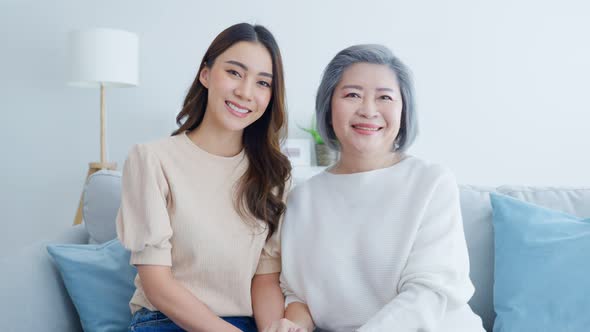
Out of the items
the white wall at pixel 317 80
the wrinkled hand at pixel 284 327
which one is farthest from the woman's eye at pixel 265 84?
the white wall at pixel 317 80

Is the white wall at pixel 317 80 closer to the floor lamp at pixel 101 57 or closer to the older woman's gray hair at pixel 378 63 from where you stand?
the floor lamp at pixel 101 57

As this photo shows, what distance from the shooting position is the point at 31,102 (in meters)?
3.19

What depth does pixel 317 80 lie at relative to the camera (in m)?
3.31

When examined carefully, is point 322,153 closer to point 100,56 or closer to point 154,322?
point 100,56

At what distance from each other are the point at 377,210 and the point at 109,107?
7.91 ft

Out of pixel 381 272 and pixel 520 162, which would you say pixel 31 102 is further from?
pixel 520 162

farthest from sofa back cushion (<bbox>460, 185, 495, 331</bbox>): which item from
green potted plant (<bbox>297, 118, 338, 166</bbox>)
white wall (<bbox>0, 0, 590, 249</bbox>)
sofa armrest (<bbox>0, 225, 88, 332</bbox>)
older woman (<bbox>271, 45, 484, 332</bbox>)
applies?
white wall (<bbox>0, 0, 590, 249</bbox>)

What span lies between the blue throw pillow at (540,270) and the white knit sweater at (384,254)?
228mm

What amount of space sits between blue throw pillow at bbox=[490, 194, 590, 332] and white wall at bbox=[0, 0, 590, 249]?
183 centimetres

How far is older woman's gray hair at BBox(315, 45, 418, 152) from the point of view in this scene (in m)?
1.33

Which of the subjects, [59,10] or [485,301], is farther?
[59,10]

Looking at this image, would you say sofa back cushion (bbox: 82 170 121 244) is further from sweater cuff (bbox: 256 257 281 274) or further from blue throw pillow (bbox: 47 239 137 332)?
sweater cuff (bbox: 256 257 281 274)

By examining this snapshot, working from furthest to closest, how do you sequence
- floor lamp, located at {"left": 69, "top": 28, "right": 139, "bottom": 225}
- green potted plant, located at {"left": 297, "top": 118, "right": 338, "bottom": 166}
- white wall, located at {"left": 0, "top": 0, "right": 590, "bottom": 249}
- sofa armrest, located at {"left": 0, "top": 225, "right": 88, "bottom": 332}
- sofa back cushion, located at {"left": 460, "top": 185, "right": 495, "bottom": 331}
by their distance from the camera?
white wall, located at {"left": 0, "top": 0, "right": 590, "bottom": 249} → green potted plant, located at {"left": 297, "top": 118, "right": 338, "bottom": 166} → floor lamp, located at {"left": 69, "top": 28, "right": 139, "bottom": 225} → sofa back cushion, located at {"left": 460, "top": 185, "right": 495, "bottom": 331} → sofa armrest, located at {"left": 0, "top": 225, "right": 88, "bottom": 332}

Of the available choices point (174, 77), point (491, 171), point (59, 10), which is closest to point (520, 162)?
point (491, 171)
